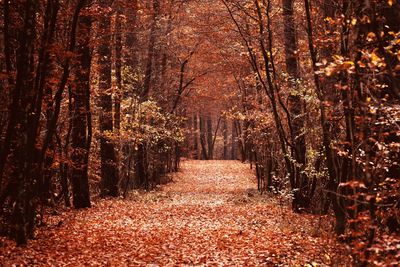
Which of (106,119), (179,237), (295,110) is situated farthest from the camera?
(106,119)

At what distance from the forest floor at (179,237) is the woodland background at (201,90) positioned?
2.11ft

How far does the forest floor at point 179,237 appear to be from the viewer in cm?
858

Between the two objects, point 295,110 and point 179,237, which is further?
point 295,110

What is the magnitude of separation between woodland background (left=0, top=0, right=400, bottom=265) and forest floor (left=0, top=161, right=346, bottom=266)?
64 centimetres

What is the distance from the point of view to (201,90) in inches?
1310

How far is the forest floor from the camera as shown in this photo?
28.1 ft

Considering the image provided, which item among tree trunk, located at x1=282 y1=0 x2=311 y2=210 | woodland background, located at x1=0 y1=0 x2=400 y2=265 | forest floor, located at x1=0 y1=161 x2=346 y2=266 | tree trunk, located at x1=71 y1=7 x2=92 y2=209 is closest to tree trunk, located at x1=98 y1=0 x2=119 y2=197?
woodland background, located at x1=0 y1=0 x2=400 y2=265

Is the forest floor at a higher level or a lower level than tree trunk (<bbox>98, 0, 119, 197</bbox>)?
lower

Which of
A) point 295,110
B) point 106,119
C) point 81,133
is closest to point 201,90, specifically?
point 106,119

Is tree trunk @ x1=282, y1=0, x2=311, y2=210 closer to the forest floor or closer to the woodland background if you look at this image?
the woodland background

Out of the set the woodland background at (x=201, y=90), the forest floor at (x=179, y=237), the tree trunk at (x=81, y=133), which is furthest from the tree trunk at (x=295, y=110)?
the tree trunk at (x=81, y=133)

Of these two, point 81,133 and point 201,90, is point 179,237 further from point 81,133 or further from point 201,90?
point 201,90

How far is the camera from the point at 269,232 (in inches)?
436

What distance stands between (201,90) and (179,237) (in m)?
23.3
